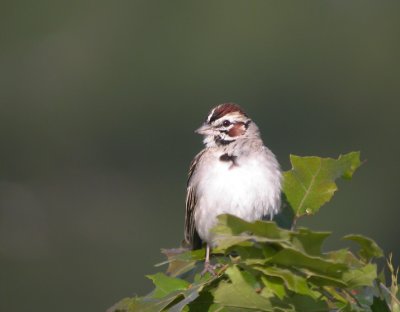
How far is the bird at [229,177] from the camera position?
474cm

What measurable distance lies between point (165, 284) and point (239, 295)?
16.6 inches

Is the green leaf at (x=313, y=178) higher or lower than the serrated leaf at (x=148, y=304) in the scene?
higher

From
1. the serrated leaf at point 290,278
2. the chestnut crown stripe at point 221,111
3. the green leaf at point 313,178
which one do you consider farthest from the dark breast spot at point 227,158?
the serrated leaf at point 290,278

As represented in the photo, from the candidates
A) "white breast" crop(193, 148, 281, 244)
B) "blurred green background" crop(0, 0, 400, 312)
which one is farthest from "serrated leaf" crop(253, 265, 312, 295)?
"blurred green background" crop(0, 0, 400, 312)

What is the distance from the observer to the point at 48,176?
1939cm

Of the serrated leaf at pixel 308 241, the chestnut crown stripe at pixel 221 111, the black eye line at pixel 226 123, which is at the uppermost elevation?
the chestnut crown stripe at pixel 221 111

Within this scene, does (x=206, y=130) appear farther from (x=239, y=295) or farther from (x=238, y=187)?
(x=239, y=295)

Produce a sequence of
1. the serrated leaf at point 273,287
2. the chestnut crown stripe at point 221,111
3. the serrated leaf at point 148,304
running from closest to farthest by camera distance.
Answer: the serrated leaf at point 273,287 < the serrated leaf at point 148,304 < the chestnut crown stripe at point 221,111

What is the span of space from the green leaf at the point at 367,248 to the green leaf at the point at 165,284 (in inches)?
21.1

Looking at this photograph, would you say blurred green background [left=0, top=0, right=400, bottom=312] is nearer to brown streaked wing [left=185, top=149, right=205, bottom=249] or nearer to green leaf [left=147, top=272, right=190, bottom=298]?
brown streaked wing [left=185, top=149, right=205, bottom=249]

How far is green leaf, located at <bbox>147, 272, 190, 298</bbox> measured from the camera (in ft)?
10.8

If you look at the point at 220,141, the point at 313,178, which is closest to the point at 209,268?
the point at 313,178

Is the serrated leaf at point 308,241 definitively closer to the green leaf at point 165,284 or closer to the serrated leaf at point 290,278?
the serrated leaf at point 290,278

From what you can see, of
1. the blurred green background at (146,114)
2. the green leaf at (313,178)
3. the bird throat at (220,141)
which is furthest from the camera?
the blurred green background at (146,114)
